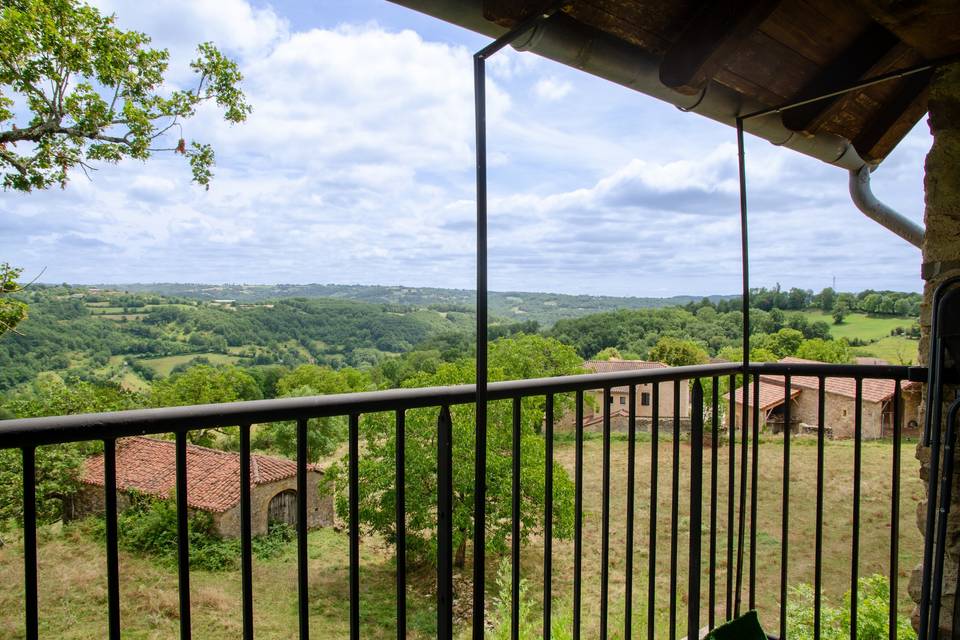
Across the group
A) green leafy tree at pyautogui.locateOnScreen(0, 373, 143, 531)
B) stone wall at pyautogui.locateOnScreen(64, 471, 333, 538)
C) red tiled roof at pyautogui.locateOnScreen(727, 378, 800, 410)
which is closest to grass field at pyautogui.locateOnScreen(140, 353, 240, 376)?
green leafy tree at pyautogui.locateOnScreen(0, 373, 143, 531)

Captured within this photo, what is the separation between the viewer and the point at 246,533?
1.03 meters

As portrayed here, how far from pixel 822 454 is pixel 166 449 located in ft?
15.8

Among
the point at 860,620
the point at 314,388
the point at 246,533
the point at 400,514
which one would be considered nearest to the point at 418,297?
the point at 314,388

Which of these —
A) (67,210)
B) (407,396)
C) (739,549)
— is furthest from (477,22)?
(67,210)

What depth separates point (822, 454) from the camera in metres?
1.90

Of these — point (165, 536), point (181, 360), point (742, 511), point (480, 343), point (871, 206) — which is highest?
point (871, 206)

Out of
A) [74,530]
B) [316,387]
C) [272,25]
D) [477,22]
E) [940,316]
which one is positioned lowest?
[74,530]

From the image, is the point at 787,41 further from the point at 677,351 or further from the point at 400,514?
the point at 677,351

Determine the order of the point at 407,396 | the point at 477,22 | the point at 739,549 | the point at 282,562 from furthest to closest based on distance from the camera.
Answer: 1. the point at 282,562
2. the point at 739,549
3. the point at 407,396
4. the point at 477,22

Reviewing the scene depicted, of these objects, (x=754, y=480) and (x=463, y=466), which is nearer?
(x=754, y=480)

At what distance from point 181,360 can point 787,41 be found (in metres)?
8.69

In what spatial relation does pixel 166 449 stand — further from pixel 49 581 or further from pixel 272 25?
pixel 272 25

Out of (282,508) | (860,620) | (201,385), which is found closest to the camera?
(860,620)

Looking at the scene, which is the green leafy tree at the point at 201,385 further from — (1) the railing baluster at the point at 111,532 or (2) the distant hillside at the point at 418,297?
(1) the railing baluster at the point at 111,532
